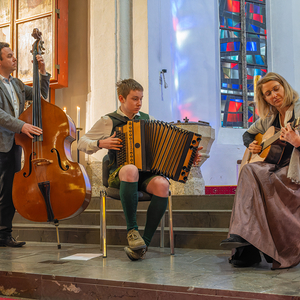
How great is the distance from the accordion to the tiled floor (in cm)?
52

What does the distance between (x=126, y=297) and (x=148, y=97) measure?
10.1ft

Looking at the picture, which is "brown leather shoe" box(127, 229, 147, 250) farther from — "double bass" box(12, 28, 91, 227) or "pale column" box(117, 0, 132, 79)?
"pale column" box(117, 0, 132, 79)

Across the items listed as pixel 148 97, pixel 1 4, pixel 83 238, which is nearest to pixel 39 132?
pixel 83 238

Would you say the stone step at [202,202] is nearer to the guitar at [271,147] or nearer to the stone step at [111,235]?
the stone step at [111,235]

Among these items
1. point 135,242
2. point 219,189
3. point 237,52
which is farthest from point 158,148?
point 237,52

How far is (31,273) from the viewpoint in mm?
1800

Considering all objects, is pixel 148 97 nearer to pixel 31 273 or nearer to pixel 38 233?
pixel 38 233

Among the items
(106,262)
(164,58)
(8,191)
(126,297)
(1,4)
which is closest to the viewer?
(126,297)

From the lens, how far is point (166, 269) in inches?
72.4

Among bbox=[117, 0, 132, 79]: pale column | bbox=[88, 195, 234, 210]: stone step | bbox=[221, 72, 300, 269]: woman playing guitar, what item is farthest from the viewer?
bbox=[117, 0, 132, 79]: pale column

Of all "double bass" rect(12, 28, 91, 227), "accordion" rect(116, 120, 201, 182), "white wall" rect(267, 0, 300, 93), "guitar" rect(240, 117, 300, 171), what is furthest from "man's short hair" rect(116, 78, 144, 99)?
"white wall" rect(267, 0, 300, 93)

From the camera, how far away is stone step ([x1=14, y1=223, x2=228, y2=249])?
2535 millimetres

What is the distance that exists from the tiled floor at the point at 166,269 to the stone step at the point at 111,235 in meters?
0.11

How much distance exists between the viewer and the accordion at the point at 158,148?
88.4 inches
